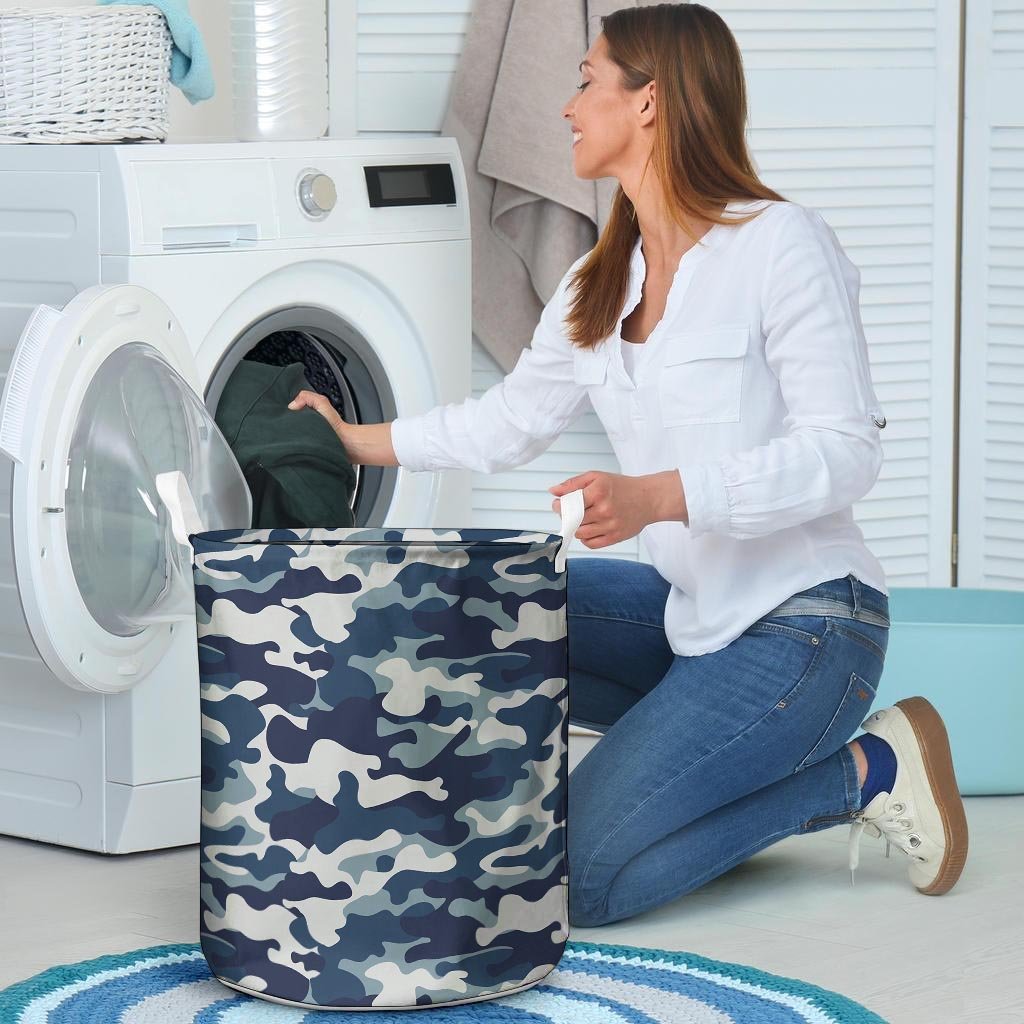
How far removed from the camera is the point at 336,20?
270cm

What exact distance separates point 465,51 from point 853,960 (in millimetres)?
1557

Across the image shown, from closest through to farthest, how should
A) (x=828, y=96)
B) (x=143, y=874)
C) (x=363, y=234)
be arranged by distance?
(x=143, y=874) < (x=363, y=234) < (x=828, y=96)

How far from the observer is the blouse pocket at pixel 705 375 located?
188cm

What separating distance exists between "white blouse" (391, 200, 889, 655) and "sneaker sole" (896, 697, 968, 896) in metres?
0.18

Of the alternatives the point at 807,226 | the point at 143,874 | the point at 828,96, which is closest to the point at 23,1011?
the point at 143,874

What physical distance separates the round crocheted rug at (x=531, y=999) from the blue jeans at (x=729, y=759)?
13 cm

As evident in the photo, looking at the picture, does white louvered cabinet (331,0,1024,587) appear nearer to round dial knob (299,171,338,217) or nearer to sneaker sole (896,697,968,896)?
round dial knob (299,171,338,217)

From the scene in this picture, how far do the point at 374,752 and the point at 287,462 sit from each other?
2.04ft

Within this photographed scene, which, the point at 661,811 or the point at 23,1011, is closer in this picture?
the point at 23,1011

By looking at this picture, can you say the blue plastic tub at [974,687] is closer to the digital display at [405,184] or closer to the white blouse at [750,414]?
the white blouse at [750,414]

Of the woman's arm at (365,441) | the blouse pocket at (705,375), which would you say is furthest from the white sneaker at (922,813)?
the woman's arm at (365,441)

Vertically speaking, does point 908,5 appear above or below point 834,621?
above

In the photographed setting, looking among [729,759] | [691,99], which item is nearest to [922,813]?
[729,759]

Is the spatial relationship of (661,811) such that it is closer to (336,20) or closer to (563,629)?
(563,629)
